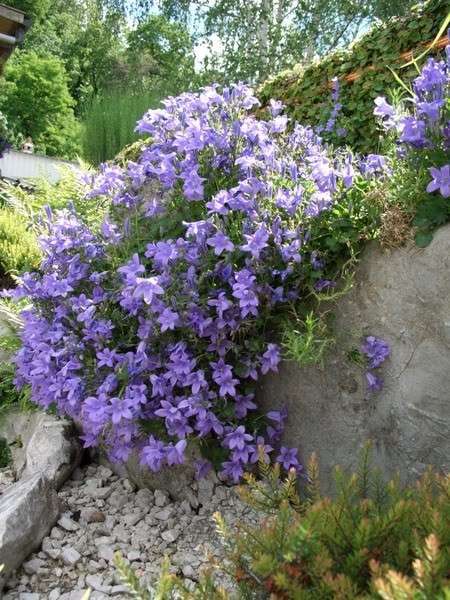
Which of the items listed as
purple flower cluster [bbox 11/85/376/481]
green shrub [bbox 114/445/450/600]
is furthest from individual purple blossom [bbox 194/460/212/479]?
green shrub [bbox 114/445/450/600]

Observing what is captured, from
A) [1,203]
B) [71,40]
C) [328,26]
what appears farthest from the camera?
[71,40]

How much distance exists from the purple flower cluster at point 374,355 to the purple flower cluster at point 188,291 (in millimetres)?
306

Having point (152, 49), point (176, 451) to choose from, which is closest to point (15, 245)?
point (176, 451)

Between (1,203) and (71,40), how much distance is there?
31.3 meters

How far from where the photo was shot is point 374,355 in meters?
2.46

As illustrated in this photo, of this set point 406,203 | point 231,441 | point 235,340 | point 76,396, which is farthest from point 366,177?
point 76,396

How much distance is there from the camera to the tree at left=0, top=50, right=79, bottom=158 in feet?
97.5

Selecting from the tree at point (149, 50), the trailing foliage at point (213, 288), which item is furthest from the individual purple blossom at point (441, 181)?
the tree at point (149, 50)

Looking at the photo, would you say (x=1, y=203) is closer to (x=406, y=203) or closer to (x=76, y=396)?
(x=76, y=396)

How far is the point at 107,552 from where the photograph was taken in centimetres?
247

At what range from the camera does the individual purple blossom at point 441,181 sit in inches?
85.4

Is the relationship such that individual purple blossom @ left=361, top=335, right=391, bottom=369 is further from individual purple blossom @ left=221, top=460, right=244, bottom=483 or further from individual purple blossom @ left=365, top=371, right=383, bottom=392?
individual purple blossom @ left=221, top=460, right=244, bottom=483

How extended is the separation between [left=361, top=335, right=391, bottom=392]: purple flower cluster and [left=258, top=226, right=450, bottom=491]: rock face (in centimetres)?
3

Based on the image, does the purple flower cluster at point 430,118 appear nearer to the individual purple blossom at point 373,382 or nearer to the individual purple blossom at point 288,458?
the individual purple blossom at point 373,382
